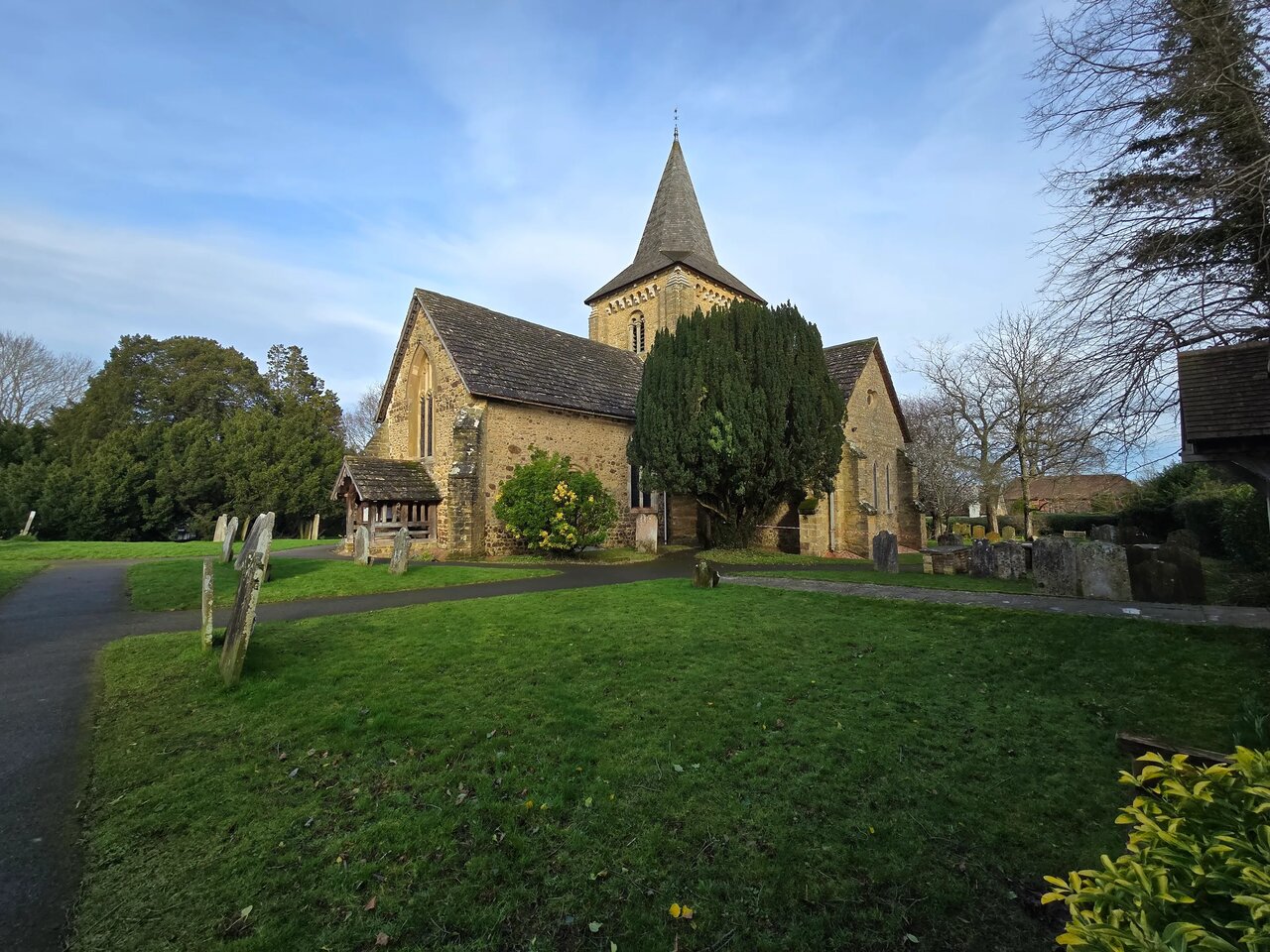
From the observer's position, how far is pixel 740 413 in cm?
1683

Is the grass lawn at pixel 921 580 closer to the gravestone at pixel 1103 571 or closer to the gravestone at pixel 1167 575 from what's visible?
the gravestone at pixel 1103 571

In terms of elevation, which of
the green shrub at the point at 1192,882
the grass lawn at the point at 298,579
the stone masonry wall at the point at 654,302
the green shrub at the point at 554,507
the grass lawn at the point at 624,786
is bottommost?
the grass lawn at the point at 624,786

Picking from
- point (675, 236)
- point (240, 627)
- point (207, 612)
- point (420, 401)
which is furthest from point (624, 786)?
point (675, 236)

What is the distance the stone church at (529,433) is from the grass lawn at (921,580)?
23.0ft

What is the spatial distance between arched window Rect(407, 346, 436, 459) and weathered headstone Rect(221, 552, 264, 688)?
52.4 feet

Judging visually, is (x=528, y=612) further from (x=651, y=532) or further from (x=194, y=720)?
(x=651, y=532)

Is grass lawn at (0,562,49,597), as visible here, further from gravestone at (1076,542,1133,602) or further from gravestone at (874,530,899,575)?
gravestone at (1076,542,1133,602)

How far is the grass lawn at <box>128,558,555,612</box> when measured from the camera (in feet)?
32.6

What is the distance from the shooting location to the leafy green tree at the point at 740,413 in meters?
17.1

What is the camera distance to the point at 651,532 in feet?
64.1

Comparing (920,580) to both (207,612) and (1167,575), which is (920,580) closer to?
(1167,575)

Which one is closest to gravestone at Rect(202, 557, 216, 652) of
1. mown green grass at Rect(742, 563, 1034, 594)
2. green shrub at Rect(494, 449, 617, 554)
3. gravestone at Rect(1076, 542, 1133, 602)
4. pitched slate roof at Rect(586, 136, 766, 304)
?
mown green grass at Rect(742, 563, 1034, 594)

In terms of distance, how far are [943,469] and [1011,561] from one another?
1079 inches

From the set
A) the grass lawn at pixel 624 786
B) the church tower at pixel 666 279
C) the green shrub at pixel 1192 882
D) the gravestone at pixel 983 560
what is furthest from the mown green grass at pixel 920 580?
the church tower at pixel 666 279
